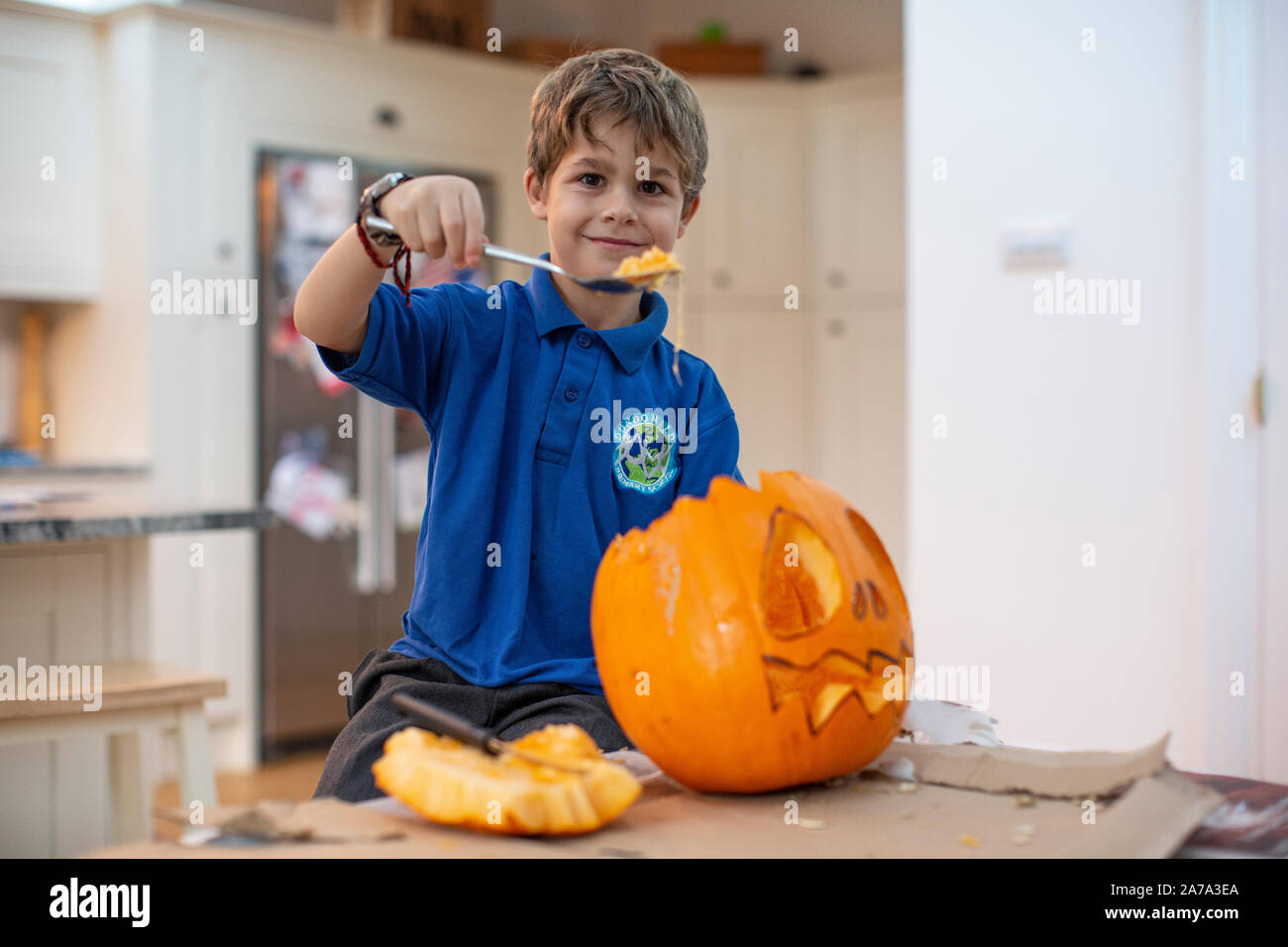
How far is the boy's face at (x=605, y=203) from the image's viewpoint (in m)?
1.11

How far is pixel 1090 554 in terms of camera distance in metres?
2.45

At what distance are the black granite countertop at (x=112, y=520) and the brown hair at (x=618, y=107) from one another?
0.92 meters

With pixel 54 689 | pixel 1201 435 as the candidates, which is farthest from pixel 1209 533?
pixel 54 689

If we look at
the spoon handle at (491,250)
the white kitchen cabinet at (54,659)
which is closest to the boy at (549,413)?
the spoon handle at (491,250)

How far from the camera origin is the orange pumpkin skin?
0.76 m

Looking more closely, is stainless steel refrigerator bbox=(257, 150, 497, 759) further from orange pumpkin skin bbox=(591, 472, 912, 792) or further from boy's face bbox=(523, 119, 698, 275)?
orange pumpkin skin bbox=(591, 472, 912, 792)

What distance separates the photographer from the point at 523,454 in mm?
1106

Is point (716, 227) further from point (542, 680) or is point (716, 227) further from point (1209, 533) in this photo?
point (542, 680)

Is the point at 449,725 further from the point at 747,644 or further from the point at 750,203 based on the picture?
the point at 750,203

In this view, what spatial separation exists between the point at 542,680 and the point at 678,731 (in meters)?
0.29

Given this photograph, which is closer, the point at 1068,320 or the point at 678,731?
the point at 678,731

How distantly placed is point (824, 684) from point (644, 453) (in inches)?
15.8

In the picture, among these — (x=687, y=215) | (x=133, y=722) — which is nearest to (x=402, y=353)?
(x=687, y=215)

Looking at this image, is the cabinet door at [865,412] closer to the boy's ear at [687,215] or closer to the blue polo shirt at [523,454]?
the boy's ear at [687,215]
